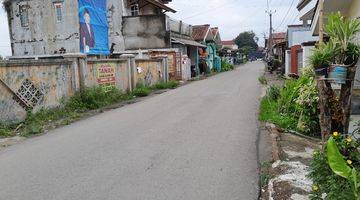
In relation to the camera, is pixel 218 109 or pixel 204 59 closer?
pixel 218 109

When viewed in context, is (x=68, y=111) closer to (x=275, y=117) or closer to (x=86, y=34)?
(x=275, y=117)

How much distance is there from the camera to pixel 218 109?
1455cm

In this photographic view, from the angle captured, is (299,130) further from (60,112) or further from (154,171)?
(60,112)

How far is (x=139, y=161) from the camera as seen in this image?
759cm

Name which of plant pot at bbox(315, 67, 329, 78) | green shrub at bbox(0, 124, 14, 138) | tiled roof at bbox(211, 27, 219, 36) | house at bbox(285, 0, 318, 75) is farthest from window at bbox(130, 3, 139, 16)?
plant pot at bbox(315, 67, 329, 78)

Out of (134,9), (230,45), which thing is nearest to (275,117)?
(134,9)

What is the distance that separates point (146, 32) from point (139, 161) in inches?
989

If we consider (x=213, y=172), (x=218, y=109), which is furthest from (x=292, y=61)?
(x=213, y=172)

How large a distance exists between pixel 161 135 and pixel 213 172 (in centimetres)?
340

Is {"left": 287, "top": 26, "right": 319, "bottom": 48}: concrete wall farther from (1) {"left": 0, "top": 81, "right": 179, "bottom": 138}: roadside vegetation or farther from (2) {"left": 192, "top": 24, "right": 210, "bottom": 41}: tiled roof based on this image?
(2) {"left": 192, "top": 24, "right": 210, "bottom": 41}: tiled roof

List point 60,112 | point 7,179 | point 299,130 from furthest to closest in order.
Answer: point 60,112, point 299,130, point 7,179

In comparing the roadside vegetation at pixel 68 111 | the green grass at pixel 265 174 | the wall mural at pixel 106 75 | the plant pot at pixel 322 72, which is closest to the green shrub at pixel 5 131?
Answer: the roadside vegetation at pixel 68 111

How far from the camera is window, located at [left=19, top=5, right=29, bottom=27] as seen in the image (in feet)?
93.5

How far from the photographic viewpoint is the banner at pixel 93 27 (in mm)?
27016
